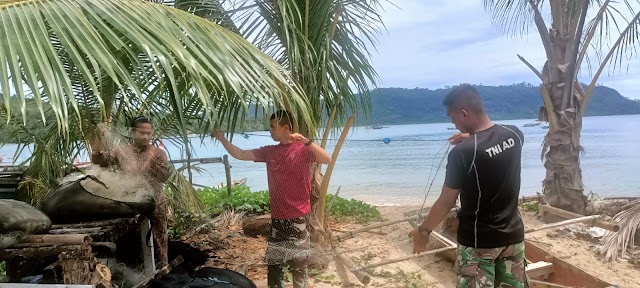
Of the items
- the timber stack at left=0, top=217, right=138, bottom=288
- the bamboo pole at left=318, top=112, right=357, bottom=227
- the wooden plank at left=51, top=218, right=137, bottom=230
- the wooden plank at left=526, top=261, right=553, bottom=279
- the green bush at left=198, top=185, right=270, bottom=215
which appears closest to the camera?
the timber stack at left=0, top=217, right=138, bottom=288

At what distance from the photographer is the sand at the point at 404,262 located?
429 cm

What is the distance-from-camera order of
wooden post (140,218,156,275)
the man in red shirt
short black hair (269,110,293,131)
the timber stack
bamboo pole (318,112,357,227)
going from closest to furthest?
the timber stack
short black hair (269,110,293,131)
the man in red shirt
wooden post (140,218,156,275)
bamboo pole (318,112,357,227)

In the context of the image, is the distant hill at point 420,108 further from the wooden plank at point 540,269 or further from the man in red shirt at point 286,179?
the wooden plank at point 540,269

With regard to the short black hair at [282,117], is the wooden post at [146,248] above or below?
below

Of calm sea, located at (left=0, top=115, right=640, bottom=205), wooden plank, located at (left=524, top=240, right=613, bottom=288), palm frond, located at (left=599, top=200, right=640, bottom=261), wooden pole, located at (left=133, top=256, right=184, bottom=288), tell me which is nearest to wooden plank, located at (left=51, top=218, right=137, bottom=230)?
wooden pole, located at (left=133, top=256, right=184, bottom=288)

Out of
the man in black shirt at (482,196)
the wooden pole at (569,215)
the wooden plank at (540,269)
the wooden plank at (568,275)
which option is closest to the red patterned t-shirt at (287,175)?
the man in black shirt at (482,196)

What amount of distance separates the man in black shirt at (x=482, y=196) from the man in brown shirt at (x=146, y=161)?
1712 mm

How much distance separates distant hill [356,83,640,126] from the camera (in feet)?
9.46

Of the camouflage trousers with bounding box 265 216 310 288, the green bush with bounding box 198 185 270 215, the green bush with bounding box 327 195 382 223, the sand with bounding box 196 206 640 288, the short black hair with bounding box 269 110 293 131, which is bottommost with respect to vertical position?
the sand with bounding box 196 206 640 288

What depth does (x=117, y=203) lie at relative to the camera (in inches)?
107

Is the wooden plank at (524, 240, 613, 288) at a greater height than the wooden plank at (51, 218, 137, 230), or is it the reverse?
the wooden plank at (51, 218, 137, 230)

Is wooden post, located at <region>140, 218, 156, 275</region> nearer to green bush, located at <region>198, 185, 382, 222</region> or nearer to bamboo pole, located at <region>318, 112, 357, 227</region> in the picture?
bamboo pole, located at <region>318, 112, 357, 227</region>

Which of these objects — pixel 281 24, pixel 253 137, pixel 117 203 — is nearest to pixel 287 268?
pixel 253 137

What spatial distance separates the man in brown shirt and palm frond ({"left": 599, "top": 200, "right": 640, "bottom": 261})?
4.13m
